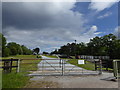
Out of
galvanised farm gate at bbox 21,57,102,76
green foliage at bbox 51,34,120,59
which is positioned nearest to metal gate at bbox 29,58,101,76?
galvanised farm gate at bbox 21,57,102,76

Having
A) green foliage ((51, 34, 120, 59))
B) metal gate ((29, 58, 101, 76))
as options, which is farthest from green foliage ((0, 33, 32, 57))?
green foliage ((51, 34, 120, 59))

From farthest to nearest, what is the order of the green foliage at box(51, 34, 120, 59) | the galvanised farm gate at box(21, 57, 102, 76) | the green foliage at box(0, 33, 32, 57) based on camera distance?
the green foliage at box(0, 33, 32, 57)
the green foliage at box(51, 34, 120, 59)
the galvanised farm gate at box(21, 57, 102, 76)

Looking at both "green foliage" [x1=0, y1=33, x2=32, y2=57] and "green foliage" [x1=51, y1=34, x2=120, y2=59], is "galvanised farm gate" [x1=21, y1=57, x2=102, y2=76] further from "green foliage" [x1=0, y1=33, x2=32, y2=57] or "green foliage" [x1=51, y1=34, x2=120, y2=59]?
"green foliage" [x1=0, y1=33, x2=32, y2=57]

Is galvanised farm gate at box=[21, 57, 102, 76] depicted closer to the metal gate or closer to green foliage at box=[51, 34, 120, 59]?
the metal gate

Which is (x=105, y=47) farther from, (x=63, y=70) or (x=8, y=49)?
(x=8, y=49)

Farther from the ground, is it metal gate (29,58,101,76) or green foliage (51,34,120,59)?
green foliage (51,34,120,59)

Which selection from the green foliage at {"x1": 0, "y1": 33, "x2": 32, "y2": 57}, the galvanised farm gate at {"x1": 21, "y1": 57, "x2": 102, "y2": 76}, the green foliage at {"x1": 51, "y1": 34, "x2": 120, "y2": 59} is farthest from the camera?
the green foliage at {"x1": 0, "y1": 33, "x2": 32, "y2": 57}

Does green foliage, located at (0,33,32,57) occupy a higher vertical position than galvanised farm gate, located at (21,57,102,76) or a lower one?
higher

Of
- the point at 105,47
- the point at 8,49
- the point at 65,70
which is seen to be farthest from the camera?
the point at 8,49

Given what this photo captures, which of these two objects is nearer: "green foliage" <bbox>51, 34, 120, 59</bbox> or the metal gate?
the metal gate

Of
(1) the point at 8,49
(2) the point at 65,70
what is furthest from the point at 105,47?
(1) the point at 8,49

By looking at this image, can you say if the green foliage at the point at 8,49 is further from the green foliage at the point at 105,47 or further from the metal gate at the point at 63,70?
the green foliage at the point at 105,47

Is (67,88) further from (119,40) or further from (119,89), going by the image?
(119,40)

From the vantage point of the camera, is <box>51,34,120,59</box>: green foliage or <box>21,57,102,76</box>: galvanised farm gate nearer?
<box>21,57,102,76</box>: galvanised farm gate
